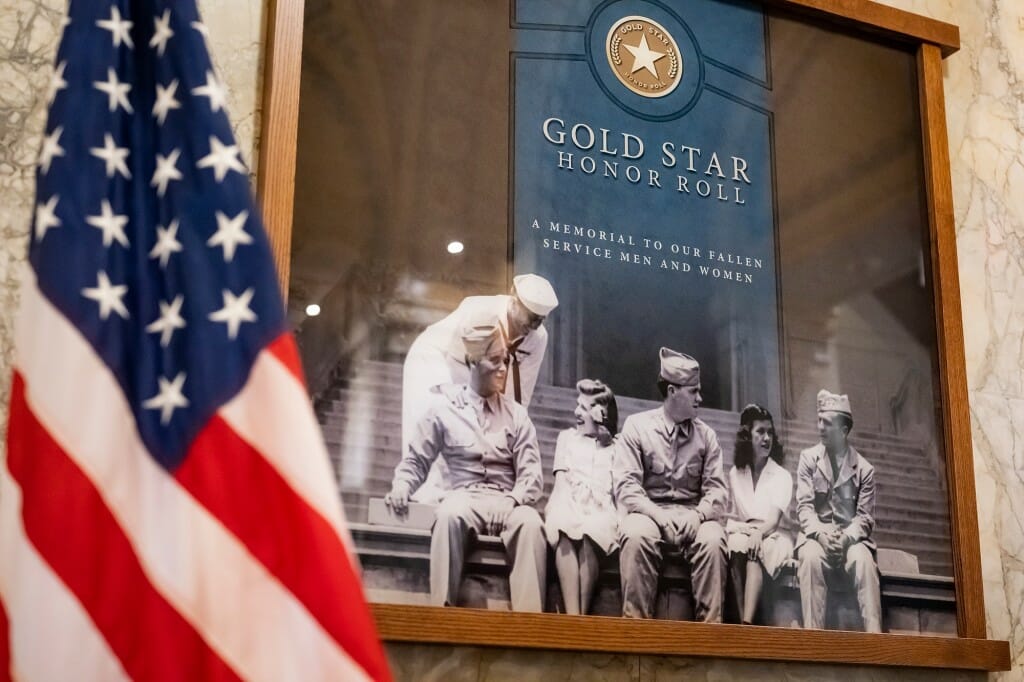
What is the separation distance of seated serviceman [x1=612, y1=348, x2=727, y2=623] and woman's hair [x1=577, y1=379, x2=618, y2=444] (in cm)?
3

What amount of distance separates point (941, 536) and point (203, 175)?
2.01m

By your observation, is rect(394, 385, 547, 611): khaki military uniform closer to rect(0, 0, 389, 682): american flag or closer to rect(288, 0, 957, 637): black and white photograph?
rect(288, 0, 957, 637): black and white photograph

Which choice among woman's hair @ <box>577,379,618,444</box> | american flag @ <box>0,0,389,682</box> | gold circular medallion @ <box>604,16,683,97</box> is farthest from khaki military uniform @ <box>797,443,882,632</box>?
american flag @ <box>0,0,389,682</box>

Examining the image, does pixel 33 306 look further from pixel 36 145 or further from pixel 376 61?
pixel 376 61

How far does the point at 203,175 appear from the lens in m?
1.61

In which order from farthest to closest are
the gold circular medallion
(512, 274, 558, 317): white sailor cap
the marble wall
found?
the gold circular medallion
(512, 274, 558, 317): white sailor cap
the marble wall

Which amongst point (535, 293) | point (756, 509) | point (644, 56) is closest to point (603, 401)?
point (535, 293)

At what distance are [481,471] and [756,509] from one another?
0.65m

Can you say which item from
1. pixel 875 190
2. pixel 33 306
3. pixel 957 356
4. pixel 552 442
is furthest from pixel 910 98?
pixel 33 306

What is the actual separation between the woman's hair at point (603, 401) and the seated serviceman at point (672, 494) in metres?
0.03

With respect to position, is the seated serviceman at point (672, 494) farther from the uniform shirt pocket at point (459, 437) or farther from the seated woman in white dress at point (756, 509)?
the uniform shirt pocket at point (459, 437)

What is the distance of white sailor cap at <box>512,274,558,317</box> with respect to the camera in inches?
99.6

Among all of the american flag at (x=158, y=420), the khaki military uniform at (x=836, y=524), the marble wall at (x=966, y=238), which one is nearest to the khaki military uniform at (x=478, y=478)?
the marble wall at (x=966, y=238)

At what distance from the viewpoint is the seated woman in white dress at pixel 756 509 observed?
8.44 ft
